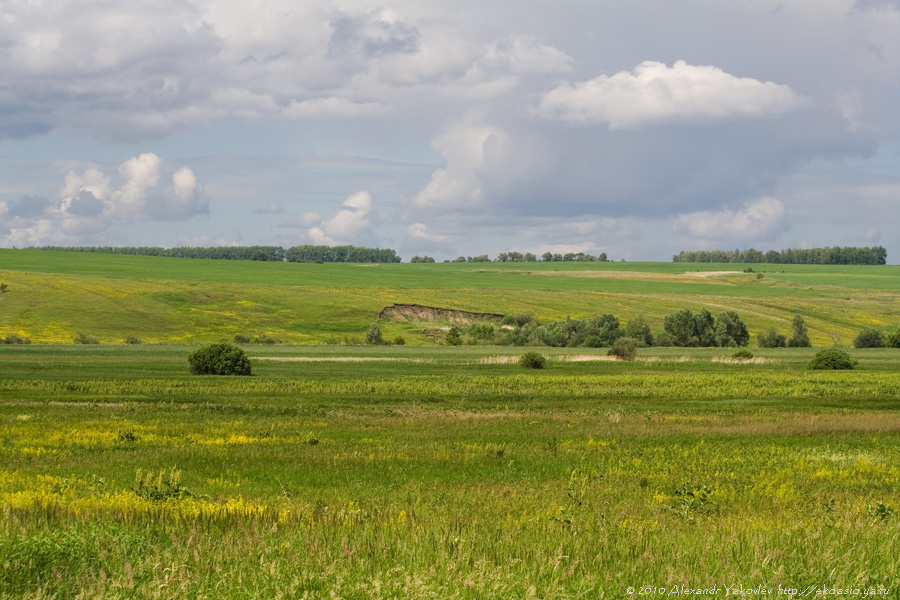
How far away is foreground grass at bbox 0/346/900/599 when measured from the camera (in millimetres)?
8227

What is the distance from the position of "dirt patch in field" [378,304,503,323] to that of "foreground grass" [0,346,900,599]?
95839mm

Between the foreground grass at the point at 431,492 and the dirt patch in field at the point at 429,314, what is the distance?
9584 cm

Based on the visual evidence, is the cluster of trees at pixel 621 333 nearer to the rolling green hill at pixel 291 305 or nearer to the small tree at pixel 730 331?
the small tree at pixel 730 331

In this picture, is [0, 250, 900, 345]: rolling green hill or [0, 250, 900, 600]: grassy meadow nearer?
[0, 250, 900, 600]: grassy meadow

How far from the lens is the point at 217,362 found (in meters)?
59.9

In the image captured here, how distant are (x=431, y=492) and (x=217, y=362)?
1802 inches

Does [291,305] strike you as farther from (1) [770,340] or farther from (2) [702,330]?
(1) [770,340]

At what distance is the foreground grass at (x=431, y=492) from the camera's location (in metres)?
8.23

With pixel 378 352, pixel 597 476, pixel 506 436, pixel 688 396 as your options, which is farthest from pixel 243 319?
pixel 597 476

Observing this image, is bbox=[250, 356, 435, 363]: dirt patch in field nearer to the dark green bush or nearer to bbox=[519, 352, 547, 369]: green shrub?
bbox=[519, 352, 547, 369]: green shrub

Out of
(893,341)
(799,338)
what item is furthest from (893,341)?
(799,338)

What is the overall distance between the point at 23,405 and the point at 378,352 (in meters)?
57.2

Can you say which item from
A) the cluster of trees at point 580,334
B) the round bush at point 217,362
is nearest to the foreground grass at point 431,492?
the round bush at point 217,362

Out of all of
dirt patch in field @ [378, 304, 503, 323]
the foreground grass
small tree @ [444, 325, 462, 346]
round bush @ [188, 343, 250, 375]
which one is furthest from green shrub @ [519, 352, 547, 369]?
dirt patch in field @ [378, 304, 503, 323]
